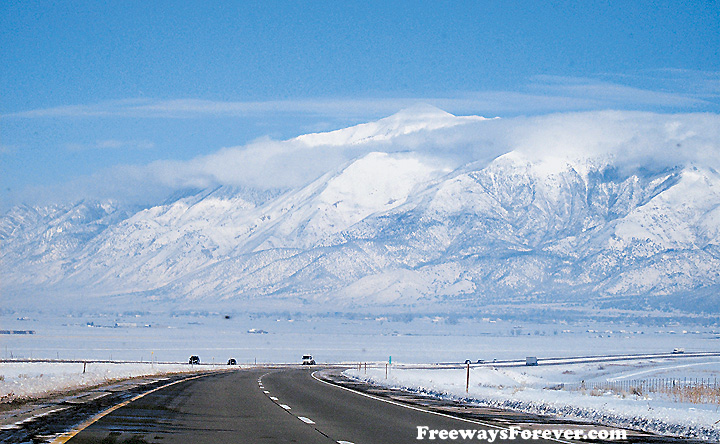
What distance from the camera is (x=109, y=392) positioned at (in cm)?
3269

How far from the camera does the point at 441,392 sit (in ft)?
117

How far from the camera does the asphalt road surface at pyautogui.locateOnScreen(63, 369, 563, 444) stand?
18.5m

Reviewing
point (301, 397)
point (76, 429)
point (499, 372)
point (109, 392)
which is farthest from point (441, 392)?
point (499, 372)

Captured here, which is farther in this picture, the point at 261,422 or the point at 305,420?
the point at 305,420

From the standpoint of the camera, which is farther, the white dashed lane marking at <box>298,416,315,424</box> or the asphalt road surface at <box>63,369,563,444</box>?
the white dashed lane marking at <box>298,416,315,424</box>

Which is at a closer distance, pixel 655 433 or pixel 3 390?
pixel 655 433

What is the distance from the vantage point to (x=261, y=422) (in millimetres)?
22047

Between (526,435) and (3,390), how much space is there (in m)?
16.3

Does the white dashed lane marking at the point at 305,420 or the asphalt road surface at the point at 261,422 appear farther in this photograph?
the white dashed lane marking at the point at 305,420

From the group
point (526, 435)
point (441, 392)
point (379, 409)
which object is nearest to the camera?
point (526, 435)

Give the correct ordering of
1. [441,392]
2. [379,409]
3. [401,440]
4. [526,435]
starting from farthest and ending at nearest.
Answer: [441,392]
[379,409]
[526,435]
[401,440]

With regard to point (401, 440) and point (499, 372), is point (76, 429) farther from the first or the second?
point (499, 372)

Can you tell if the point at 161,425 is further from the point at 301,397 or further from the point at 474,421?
the point at 301,397

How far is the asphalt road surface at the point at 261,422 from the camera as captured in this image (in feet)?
60.6
